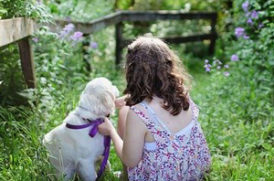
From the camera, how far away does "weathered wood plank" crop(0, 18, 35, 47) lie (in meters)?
2.88

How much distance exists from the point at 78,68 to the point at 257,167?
3.03 m

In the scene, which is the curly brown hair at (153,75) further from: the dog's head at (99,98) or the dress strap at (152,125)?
the dog's head at (99,98)

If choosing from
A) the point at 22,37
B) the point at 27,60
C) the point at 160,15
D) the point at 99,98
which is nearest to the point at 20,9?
the point at 22,37

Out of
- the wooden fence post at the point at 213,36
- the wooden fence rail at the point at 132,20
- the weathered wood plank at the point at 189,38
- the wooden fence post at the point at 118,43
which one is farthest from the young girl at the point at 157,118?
the wooden fence post at the point at 213,36

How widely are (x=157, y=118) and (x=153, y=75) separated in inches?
11.2

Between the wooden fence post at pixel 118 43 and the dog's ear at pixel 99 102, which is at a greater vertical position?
the dog's ear at pixel 99 102

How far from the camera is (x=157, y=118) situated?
8.67ft

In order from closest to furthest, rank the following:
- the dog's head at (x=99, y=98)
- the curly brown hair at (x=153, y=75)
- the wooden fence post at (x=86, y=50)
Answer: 1. the curly brown hair at (x=153, y=75)
2. the dog's head at (x=99, y=98)
3. the wooden fence post at (x=86, y=50)

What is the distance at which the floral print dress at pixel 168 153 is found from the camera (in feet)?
8.68

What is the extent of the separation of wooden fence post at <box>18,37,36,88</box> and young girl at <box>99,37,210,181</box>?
1.36 m

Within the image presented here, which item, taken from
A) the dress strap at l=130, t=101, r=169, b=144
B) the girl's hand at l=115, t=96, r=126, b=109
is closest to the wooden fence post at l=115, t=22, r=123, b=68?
the girl's hand at l=115, t=96, r=126, b=109

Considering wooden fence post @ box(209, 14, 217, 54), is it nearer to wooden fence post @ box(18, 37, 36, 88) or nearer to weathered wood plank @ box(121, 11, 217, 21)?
weathered wood plank @ box(121, 11, 217, 21)

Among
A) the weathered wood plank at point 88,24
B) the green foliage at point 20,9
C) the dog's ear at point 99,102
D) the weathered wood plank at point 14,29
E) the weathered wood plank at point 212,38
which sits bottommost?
the weathered wood plank at point 212,38

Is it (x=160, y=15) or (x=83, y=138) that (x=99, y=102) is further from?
(x=160, y=15)
